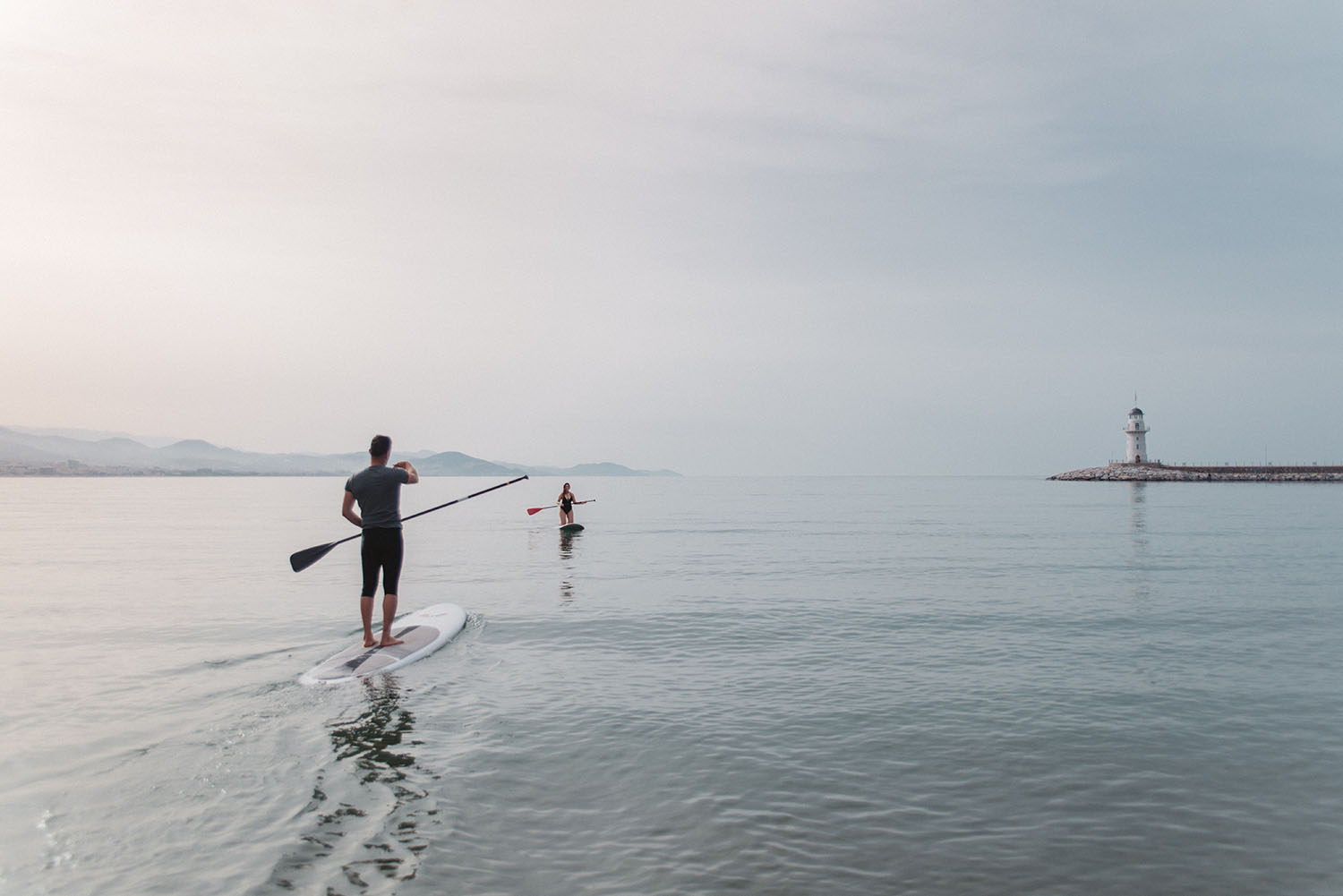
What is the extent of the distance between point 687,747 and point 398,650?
6292 mm

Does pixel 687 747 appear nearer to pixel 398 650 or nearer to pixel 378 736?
pixel 378 736

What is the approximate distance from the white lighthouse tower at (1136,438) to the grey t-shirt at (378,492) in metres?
192

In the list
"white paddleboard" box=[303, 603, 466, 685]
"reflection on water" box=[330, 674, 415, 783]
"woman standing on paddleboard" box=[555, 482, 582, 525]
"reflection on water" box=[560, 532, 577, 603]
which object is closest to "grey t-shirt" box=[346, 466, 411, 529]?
"white paddleboard" box=[303, 603, 466, 685]

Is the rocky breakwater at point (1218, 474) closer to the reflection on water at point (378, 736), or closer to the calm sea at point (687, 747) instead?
the calm sea at point (687, 747)

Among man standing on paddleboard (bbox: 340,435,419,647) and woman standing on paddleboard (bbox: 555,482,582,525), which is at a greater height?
man standing on paddleboard (bbox: 340,435,419,647)

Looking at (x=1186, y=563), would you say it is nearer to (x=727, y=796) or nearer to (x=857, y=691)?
(x=857, y=691)

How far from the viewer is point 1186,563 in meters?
29.5

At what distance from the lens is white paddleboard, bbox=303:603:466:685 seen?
38.6 feet

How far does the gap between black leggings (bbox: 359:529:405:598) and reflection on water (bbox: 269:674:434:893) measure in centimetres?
299

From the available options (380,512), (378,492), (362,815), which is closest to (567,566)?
(380,512)

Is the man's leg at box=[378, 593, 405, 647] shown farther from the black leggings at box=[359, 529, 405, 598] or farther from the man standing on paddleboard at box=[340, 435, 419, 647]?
the black leggings at box=[359, 529, 405, 598]

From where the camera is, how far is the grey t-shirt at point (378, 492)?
12.1 m

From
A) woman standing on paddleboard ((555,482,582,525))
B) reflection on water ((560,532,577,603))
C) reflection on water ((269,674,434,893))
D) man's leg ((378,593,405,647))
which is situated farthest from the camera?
woman standing on paddleboard ((555,482,582,525))

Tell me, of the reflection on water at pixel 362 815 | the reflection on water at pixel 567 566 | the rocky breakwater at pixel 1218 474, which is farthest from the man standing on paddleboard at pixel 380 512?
the rocky breakwater at pixel 1218 474
